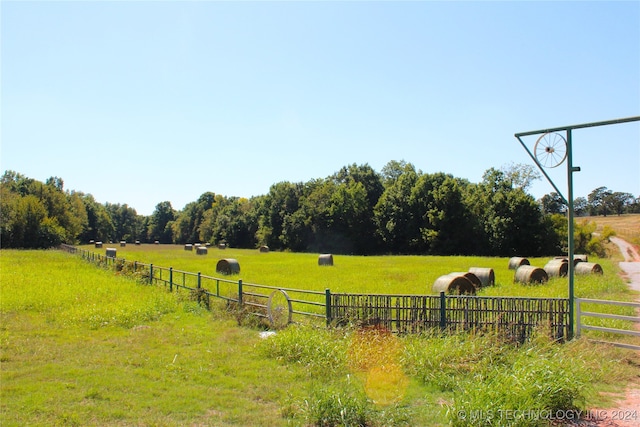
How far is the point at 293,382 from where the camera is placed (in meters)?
7.46

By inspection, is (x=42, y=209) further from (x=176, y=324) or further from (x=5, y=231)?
(x=176, y=324)

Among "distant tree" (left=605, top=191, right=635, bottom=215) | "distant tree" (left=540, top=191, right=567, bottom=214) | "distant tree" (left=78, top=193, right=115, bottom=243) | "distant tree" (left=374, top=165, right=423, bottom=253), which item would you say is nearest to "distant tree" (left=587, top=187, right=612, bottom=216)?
"distant tree" (left=605, top=191, right=635, bottom=215)

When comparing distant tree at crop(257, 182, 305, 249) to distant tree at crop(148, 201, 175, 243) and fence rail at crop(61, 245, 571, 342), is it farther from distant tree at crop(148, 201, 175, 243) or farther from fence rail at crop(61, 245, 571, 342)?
distant tree at crop(148, 201, 175, 243)

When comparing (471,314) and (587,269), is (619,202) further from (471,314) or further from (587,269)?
(471,314)

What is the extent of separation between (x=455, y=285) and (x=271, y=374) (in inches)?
363

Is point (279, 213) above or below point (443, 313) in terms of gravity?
above

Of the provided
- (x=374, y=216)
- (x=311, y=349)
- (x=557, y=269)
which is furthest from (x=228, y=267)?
(x=374, y=216)

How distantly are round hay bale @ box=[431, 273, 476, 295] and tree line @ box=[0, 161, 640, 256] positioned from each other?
39.9 m

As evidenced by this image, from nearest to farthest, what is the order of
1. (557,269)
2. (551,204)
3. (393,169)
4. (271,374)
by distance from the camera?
1. (271,374)
2. (557,269)
3. (551,204)
4. (393,169)

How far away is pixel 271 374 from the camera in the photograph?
7.84m

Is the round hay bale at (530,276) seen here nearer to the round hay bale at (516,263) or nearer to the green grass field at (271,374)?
the round hay bale at (516,263)

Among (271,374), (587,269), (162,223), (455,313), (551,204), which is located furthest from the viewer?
(162,223)

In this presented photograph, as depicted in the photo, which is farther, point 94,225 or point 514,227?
point 94,225

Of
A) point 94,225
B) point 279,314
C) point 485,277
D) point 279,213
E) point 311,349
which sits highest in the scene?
point 279,213
